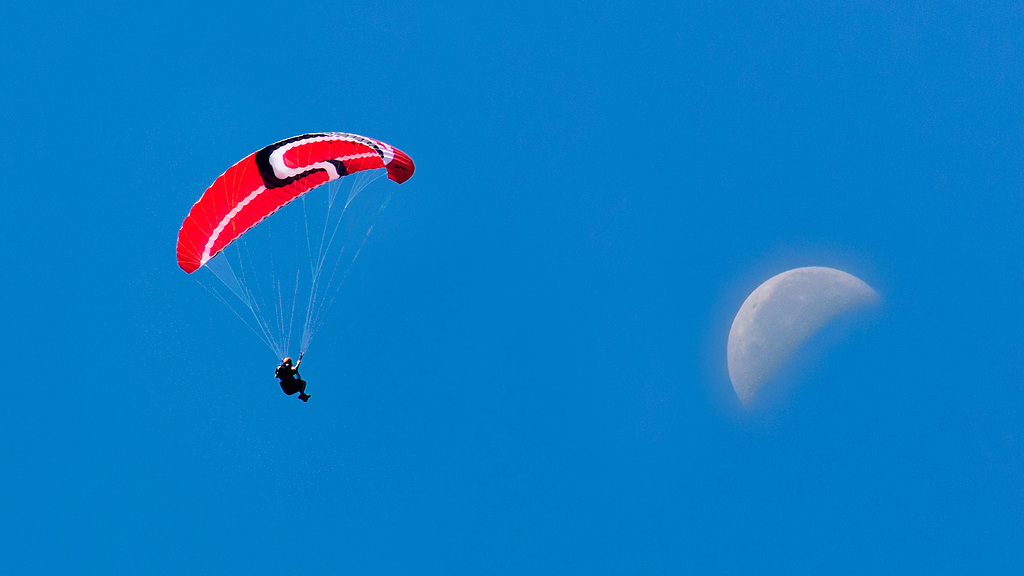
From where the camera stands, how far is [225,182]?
14.2 metres

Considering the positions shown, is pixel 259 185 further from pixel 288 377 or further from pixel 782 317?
pixel 782 317

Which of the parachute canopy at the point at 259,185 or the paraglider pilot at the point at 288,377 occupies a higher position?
the parachute canopy at the point at 259,185

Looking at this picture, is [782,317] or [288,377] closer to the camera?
[288,377]

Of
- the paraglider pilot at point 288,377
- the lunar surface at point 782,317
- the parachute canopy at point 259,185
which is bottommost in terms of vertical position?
the paraglider pilot at point 288,377

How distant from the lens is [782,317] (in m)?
20.4

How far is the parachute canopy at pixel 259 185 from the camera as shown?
14164 mm

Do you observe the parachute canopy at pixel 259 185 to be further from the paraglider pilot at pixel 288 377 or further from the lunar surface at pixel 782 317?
the lunar surface at pixel 782 317

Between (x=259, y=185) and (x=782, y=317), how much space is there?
1340 centimetres

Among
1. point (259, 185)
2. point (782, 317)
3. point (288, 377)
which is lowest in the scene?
point (288, 377)

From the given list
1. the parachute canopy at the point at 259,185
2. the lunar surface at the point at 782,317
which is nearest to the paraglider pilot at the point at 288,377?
the parachute canopy at the point at 259,185

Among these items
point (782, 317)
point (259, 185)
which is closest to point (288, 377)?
point (259, 185)

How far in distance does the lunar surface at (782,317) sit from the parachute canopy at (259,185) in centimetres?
1075

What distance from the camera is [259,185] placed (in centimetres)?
1445

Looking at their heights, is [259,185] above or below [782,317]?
below
